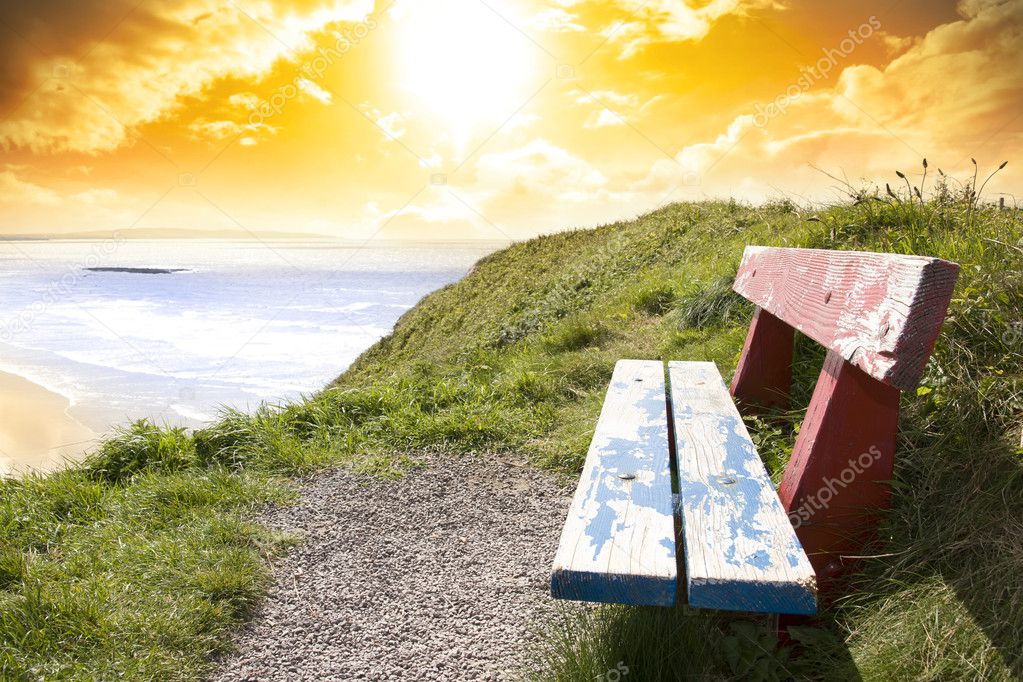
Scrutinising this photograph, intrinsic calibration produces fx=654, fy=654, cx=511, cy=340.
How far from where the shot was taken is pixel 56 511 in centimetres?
430

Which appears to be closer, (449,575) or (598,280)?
(449,575)

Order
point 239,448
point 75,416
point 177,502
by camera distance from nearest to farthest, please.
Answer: point 177,502
point 239,448
point 75,416

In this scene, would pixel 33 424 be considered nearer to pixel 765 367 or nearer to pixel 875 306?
pixel 765 367

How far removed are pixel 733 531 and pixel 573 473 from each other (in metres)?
2.50

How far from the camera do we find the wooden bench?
1.43m

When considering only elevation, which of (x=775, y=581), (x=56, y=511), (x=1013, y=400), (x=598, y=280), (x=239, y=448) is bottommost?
(x=56, y=511)

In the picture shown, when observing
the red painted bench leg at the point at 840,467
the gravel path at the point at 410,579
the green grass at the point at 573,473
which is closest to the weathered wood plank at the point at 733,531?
the red painted bench leg at the point at 840,467

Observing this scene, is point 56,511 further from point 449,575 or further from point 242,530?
point 449,575

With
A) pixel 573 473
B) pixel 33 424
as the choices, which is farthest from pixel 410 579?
pixel 33 424

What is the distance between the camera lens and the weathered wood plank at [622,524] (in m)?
1.42

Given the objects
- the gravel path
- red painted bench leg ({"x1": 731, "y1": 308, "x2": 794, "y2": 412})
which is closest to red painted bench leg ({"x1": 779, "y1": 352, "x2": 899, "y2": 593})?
the gravel path

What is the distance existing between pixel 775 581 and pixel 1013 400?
1.58 m

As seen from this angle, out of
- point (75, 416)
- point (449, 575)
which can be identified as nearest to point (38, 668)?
point (449, 575)

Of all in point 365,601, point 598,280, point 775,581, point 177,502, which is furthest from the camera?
point 598,280
